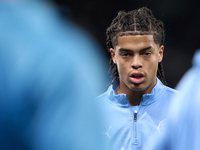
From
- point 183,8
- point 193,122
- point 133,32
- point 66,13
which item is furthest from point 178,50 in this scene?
point 193,122

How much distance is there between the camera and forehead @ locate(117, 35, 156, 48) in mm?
1894

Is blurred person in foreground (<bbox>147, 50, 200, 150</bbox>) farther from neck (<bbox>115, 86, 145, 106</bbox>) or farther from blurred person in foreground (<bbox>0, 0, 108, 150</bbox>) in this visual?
neck (<bbox>115, 86, 145, 106</bbox>)

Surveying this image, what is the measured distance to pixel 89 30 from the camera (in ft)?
12.8

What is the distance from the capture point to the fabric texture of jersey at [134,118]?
177 centimetres

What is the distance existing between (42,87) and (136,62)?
1296 mm

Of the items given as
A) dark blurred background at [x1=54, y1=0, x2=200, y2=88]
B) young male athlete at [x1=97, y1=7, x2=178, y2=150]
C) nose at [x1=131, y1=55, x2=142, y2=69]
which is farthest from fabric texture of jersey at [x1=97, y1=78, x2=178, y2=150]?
dark blurred background at [x1=54, y1=0, x2=200, y2=88]

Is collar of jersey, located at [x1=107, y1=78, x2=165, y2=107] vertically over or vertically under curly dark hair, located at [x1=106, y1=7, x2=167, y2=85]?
under

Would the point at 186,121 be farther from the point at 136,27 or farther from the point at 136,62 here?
the point at 136,27

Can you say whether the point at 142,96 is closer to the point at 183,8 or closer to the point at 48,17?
the point at 48,17

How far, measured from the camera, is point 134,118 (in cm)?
183

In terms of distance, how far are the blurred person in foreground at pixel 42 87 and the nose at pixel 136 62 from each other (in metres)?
1.21

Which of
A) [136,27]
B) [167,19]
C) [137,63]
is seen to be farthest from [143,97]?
[167,19]

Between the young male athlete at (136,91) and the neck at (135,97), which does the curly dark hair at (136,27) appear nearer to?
the young male athlete at (136,91)

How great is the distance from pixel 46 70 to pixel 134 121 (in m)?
1.28
